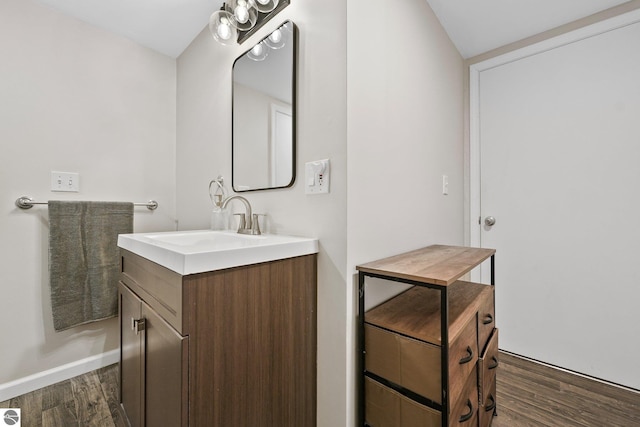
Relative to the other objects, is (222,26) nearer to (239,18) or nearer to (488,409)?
(239,18)

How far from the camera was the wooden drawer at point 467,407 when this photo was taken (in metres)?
0.85

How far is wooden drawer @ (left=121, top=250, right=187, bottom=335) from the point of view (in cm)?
73

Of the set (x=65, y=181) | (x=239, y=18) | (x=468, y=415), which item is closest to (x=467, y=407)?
(x=468, y=415)

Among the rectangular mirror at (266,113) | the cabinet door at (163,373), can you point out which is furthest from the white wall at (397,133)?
the cabinet door at (163,373)

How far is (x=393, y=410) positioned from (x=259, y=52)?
65.5 inches

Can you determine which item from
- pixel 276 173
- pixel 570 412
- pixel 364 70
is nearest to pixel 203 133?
pixel 276 173

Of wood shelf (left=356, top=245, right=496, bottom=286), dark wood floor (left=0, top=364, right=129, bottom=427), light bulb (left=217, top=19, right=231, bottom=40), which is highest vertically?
light bulb (left=217, top=19, right=231, bottom=40)

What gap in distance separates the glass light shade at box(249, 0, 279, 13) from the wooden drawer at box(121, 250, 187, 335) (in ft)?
4.11

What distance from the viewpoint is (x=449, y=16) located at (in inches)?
64.7

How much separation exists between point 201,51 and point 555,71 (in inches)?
92.2

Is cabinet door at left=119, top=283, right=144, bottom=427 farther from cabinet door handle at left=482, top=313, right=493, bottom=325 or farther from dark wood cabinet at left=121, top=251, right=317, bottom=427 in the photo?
cabinet door handle at left=482, top=313, right=493, bottom=325

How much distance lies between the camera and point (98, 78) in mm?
1763

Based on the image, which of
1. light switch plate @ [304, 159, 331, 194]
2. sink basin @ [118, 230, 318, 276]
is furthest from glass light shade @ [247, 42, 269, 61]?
sink basin @ [118, 230, 318, 276]

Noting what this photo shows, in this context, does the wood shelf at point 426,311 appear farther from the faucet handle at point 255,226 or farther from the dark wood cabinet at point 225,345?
the faucet handle at point 255,226
